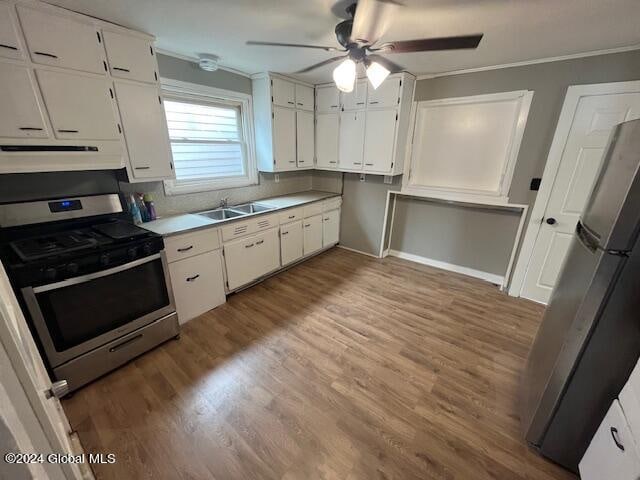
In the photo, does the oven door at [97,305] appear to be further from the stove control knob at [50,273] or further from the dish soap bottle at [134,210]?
the dish soap bottle at [134,210]

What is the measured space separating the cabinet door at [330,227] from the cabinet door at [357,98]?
1438 mm

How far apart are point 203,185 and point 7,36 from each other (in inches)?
63.0

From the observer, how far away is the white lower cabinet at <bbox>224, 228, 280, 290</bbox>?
271 centimetres

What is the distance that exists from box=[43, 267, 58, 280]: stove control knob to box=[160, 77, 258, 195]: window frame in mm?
1283

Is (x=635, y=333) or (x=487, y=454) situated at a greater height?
(x=635, y=333)

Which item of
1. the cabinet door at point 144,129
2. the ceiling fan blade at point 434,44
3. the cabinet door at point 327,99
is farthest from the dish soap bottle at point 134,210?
the cabinet door at point 327,99

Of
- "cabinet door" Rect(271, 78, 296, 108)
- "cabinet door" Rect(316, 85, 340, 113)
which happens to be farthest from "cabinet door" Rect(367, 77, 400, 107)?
"cabinet door" Rect(271, 78, 296, 108)

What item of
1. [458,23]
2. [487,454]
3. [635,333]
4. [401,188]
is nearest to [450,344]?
[487,454]

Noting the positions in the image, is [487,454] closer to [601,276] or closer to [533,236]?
[601,276]

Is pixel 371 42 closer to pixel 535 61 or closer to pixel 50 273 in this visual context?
pixel 535 61

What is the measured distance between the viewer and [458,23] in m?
1.75

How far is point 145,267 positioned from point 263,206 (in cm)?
156

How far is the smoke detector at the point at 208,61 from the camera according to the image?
8.11ft

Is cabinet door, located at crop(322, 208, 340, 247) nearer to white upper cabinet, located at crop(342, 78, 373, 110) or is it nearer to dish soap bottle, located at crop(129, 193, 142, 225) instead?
white upper cabinet, located at crop(342, 78, 373, 110)
